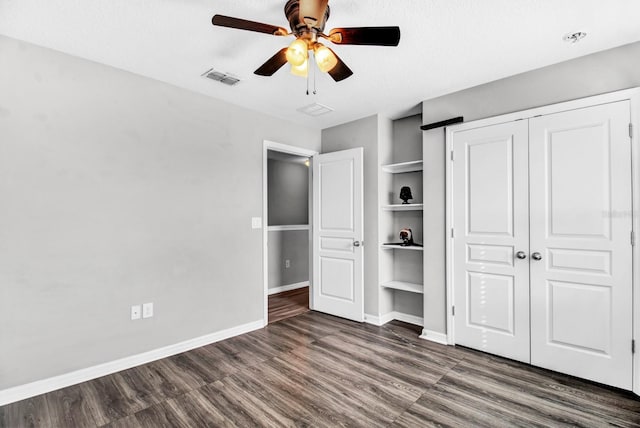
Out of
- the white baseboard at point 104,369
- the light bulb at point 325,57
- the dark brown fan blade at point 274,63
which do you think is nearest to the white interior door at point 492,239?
the light bulb at point 325,57

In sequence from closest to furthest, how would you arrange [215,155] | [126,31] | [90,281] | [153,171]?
[126,31]
[90,281]
[153,171]
[215,155]

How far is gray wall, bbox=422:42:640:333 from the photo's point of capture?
2400mm

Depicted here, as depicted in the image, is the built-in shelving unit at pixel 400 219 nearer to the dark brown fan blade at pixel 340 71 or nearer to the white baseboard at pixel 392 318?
the white baseboard at pixel 392 318

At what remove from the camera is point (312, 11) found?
→ 5.05 feet

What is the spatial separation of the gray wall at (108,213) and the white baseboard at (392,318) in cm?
143

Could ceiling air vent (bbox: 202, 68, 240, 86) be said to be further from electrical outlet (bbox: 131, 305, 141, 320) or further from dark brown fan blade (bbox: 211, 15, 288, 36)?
electrical outlet (bbox: 131, 305, 141, 320)

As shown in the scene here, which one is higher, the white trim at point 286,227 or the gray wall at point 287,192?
the gray wall at point 287,192

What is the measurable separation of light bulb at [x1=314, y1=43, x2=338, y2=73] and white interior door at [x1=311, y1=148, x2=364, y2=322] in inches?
80.4

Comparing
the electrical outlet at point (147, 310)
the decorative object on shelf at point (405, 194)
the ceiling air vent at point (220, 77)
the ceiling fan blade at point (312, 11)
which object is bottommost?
the electrical outlet at point (147, 310)

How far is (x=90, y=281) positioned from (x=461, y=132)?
138 inches

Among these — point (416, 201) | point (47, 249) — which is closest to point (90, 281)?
point (47, 249)

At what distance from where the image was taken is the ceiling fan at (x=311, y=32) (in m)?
1.57

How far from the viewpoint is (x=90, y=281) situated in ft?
8.33

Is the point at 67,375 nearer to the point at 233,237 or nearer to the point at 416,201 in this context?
the point at 233,237
